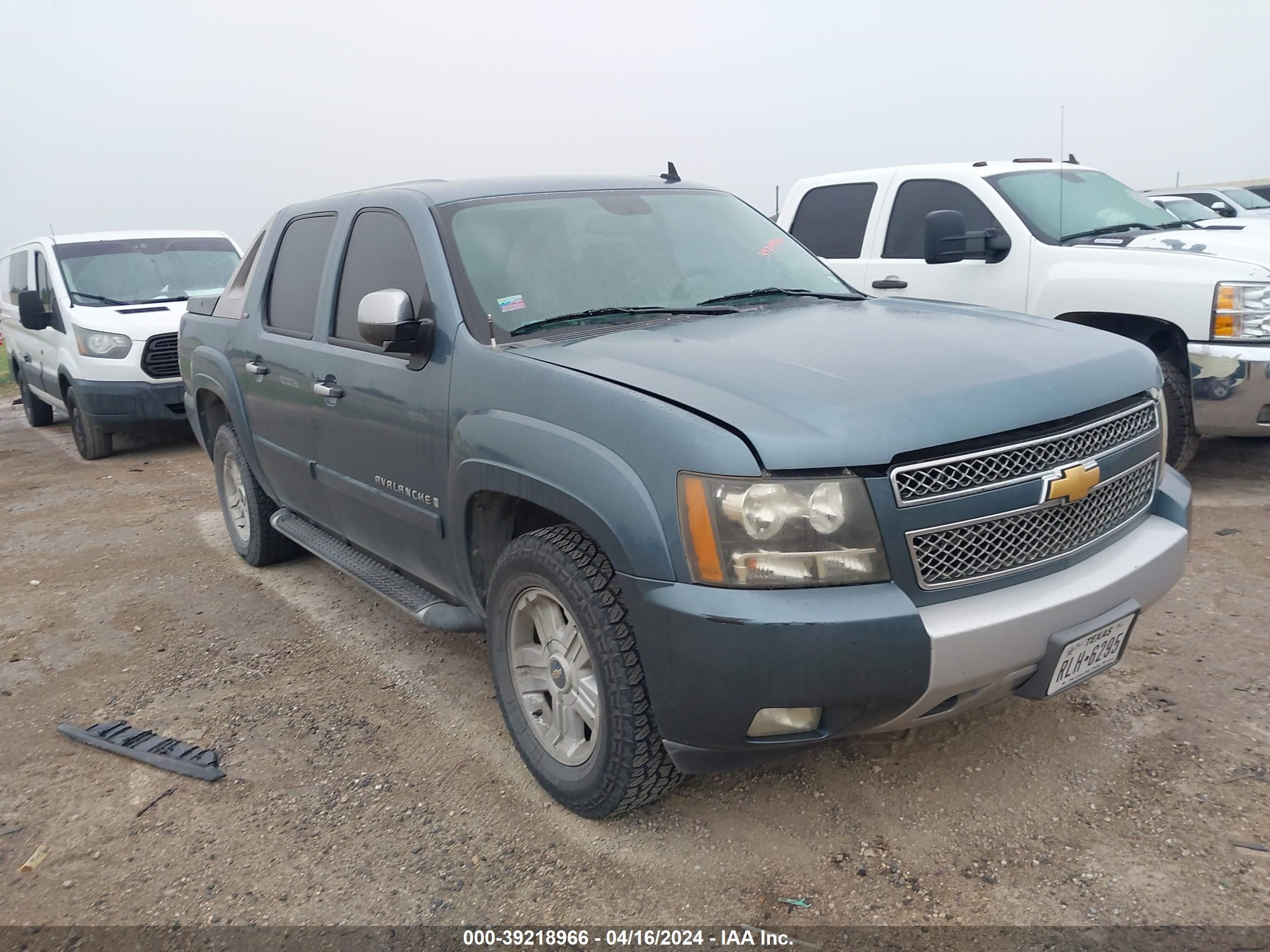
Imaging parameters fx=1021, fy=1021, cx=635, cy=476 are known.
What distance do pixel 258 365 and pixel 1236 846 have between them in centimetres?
408

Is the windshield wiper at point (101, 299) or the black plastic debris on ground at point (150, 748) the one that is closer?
the black plastic debris on ground at point (150, 748)

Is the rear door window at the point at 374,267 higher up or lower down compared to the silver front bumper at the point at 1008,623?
higher up

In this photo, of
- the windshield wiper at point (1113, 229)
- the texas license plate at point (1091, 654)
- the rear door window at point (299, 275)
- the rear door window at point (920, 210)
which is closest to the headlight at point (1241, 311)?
the windshield wiper at point (1113, 229)

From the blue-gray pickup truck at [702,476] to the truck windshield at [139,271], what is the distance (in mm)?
6665

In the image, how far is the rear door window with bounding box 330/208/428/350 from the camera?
3.59 meters

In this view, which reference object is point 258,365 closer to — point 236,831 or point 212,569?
point 212,569

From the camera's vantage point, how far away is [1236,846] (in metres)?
2.64

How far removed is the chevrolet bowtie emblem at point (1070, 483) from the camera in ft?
8.28

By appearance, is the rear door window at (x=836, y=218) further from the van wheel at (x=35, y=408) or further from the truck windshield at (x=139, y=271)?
the van wheel at (x=35, y=408)

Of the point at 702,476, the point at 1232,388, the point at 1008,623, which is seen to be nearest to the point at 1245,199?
the point at 1232,388

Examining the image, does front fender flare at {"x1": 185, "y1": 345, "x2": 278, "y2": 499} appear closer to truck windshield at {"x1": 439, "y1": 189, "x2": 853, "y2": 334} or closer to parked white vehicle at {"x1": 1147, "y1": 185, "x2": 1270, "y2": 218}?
truck windshield at {"x1": 439, "y1": 189, "x2": 853, "y2": 334}

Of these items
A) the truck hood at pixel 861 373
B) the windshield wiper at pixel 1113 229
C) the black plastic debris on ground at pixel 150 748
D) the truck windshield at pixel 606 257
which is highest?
the truck windshield at pixel 606 257

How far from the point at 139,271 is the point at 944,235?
787 centimetres

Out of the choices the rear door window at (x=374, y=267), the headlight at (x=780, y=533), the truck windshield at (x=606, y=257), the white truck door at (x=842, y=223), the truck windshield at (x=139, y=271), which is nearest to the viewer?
the headlight at (x=780, y=533)
